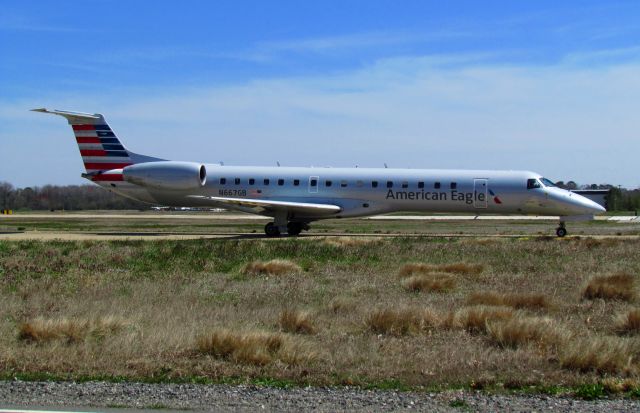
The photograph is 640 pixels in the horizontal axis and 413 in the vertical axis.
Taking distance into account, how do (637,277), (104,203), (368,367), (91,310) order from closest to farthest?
1. (368,367)
2. (91,310)
3. (637,277)
4. (104,203)

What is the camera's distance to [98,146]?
114 feet

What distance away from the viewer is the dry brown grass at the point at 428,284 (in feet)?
49.1

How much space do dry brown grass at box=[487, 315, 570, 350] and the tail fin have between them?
26961 mm

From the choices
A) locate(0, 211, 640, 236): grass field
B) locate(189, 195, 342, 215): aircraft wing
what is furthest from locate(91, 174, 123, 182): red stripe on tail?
locate(189, 195, 342, 215): aircraft wing

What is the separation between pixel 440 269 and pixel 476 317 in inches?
284

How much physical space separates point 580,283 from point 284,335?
7.96m

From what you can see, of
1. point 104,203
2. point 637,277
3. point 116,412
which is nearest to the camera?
point 116,412

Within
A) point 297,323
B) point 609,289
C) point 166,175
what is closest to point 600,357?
point 297,323

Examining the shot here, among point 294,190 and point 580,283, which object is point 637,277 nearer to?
point 580,283

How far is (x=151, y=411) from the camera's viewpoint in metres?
6.74

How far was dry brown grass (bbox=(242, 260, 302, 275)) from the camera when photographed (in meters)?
18.0

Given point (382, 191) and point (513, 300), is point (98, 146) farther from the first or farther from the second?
point (513, 300)

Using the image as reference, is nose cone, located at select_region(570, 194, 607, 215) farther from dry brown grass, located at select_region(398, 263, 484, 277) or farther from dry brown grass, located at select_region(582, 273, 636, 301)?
dry brown grass, located at select_region(582, 273, 636, 301)

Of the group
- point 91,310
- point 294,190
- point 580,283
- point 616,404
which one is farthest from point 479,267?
point 294,190
